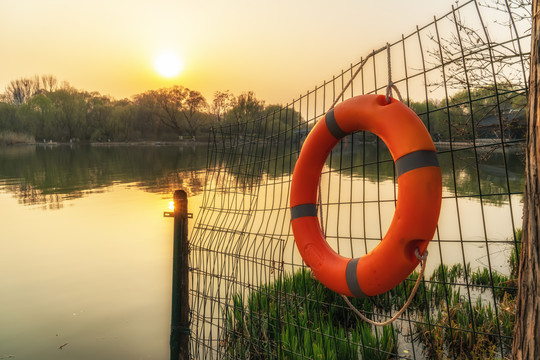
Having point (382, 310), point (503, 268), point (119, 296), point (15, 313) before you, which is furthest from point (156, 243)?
point (503, 268)

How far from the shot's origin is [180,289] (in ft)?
7.39

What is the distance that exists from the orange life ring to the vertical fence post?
30.2 inches

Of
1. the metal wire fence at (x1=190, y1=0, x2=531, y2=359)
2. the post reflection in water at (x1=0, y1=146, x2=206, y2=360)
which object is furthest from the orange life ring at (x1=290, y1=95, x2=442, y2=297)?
the post reflection in water at (x1=0, y1=146, x2=206, y2=360)

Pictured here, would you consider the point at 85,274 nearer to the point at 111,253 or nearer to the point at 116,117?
the point at 111,253

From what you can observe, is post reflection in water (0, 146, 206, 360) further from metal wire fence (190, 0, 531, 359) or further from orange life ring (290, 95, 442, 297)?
orange life ring (290, 95, 442, 297)

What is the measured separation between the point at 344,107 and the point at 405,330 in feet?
7.18

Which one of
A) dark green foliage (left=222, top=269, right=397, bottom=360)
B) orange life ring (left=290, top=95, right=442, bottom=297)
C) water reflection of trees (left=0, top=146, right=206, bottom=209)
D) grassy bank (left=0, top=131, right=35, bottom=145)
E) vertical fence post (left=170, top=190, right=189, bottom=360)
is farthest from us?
grassy bank (left=0, top=131, right=35, bottom=145)

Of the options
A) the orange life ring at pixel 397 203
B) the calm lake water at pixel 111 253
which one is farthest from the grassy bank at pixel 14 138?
the orange life ring at pixel 397 203

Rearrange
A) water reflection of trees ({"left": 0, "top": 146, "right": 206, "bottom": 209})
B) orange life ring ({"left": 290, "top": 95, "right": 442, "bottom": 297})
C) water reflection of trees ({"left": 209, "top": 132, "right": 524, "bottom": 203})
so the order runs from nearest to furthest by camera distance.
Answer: orange life ring ({"left": 290, "top": 95, "right": 442, "bottom": 297}), water reflection of trees ({"left": 209, "top": 132, "right": 524, "bottom": 203}), water reflection of trees ({"left": 0, "top": 146, "right": 206, "bottom": 209})

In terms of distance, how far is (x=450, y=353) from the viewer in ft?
8.46

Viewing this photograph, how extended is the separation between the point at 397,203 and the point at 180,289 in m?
1.38

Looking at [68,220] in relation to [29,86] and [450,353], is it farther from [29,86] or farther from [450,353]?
[29,86]

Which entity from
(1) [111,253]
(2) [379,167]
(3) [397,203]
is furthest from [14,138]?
(3) [397,203]

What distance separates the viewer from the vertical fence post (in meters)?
2.25
